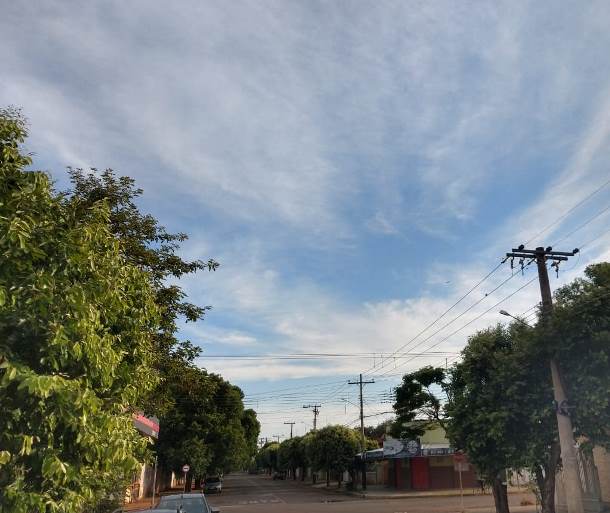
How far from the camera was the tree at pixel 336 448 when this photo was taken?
177 ft

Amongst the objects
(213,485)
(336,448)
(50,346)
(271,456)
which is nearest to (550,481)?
(50,346)

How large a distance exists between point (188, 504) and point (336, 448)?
131 feet

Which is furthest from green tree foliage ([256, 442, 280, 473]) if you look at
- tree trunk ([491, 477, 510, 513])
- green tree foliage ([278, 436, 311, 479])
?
tree trunk ([491, 477, 510, 513])

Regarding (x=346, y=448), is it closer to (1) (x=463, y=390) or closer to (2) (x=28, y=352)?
(1) (x=463, y=390)

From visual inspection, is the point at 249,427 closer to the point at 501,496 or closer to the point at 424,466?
the point at 424,466

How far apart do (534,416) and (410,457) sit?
119 feet

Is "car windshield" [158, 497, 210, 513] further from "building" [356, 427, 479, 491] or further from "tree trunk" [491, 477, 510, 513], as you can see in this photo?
"building" [356, 427, 479, 491]

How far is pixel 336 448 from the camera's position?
5409cm

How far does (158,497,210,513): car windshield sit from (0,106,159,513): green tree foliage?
37.3 ft

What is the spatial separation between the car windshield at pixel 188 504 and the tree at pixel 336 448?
129ft

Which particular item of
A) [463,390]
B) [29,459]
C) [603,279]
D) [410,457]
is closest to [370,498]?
[410,457]

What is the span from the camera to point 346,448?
54.2 m

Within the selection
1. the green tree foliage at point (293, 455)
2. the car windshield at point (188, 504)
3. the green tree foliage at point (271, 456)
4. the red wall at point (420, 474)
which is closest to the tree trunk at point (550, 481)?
the car windshield at point (188, 504)

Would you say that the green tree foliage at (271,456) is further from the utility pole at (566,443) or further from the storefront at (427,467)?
the utility pole at (566,443)
